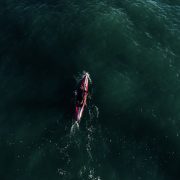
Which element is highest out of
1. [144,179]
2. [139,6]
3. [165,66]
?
[139,6]

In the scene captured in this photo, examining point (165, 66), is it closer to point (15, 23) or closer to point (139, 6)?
point (139, 6)

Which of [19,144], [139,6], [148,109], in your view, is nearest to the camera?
[19,144]

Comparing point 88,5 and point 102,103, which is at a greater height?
point 88,5

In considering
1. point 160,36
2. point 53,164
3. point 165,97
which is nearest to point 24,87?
point 53,164

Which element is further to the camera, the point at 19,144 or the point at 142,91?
the point at 142,91

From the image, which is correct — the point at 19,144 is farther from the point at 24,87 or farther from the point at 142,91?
the point at 142,91

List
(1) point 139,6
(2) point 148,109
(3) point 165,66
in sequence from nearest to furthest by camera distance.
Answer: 1. (2) point 148,109
2. (3) point 165,66
3. (1) point 139,6
